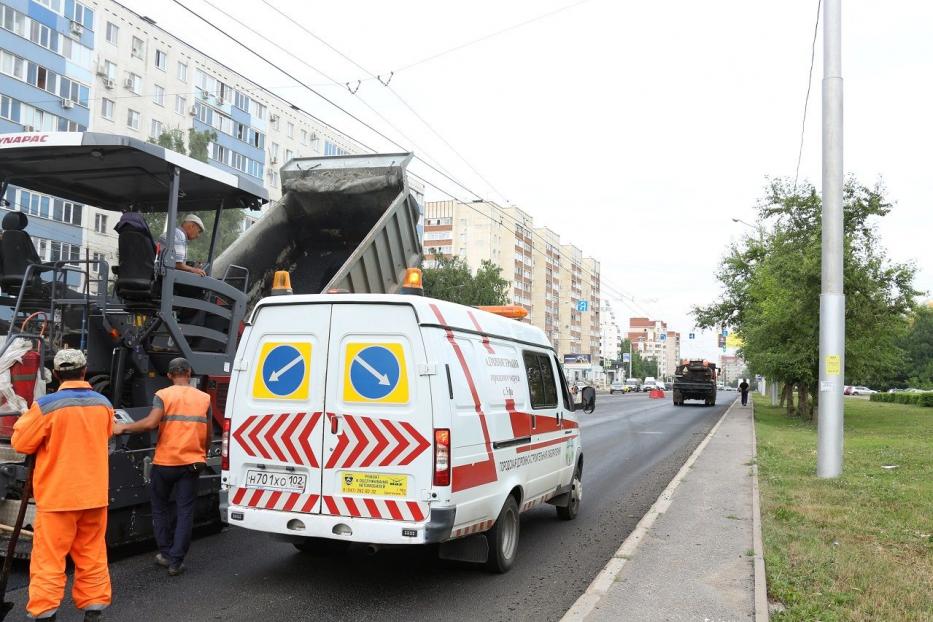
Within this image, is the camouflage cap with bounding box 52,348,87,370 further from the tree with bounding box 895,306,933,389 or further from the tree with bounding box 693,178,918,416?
the tree with bounding box 895,306,933,389

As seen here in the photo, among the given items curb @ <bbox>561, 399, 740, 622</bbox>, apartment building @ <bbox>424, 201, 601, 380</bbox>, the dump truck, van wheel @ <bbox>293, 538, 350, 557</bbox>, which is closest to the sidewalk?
curb @ <bbox>561, 399, 740, 622</bbox>

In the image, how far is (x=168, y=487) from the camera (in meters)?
6.27

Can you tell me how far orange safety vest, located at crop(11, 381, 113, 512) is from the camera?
452 centimetres

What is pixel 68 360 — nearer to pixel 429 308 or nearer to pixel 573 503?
pixel 429 308

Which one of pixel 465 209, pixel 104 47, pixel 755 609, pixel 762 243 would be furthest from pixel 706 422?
pixel 465 209

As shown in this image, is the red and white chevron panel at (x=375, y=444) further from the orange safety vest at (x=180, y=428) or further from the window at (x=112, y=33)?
the window at (x=112, y=33)

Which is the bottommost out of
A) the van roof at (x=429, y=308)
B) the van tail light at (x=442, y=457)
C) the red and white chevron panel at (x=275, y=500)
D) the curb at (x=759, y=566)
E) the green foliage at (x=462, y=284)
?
the curb at (x=759, y=566)

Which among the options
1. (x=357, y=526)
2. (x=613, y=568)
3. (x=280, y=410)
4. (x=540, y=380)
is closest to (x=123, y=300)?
(x=280, y=410)

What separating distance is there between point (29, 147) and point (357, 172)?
4.74 metres

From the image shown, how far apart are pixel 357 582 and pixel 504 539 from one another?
1.21 meters

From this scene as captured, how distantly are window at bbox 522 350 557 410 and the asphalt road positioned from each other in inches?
54.4

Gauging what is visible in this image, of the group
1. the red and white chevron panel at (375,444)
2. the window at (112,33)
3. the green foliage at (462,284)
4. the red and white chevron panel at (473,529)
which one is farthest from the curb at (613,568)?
the green foliage at (462,284)

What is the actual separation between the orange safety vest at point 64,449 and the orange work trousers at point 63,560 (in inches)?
3.6

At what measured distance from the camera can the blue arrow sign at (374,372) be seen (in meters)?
5.38
